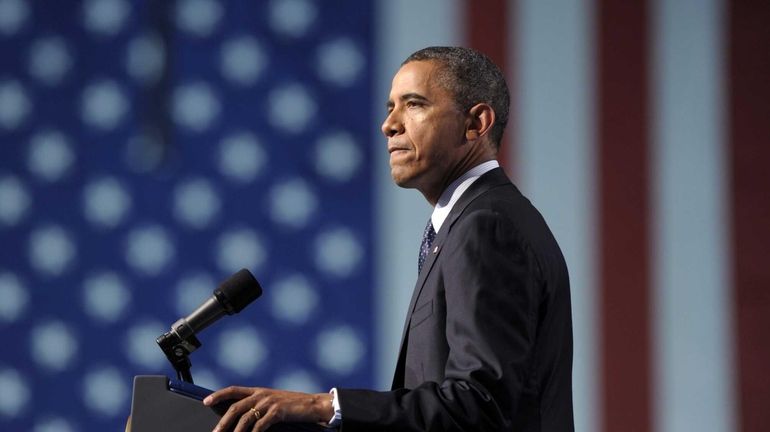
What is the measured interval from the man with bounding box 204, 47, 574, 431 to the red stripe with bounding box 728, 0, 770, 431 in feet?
5.46

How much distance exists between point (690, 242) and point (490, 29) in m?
0.89

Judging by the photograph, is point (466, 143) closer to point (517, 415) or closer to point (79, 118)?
point (517, 415)

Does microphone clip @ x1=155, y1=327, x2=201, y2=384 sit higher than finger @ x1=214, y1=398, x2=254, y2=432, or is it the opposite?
microphone clip @ x1=155, y1=327, x2=201, y2=384

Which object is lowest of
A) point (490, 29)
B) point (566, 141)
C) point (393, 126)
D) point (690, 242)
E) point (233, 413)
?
point (690, 242)

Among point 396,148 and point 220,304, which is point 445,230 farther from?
point 220,304

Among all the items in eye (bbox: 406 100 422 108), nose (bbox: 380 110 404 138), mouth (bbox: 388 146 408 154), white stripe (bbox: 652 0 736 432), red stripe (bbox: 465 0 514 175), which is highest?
red stripe (bbox: 465 0 514 175)

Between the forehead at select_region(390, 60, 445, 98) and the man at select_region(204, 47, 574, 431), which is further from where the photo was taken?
the forehead at select_region(390, 60, 445, 98)

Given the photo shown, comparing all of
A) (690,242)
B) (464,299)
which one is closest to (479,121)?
(464,299)

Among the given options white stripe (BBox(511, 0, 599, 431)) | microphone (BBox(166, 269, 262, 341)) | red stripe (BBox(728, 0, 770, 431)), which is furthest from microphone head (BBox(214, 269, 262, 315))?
red stripe (BBox(728, 0, 770, 431))

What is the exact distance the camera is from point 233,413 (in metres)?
1.23

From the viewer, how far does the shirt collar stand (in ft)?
5.15

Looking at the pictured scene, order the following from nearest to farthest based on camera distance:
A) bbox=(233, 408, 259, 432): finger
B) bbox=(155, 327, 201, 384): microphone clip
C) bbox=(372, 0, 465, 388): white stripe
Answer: bbox=(233, 408, 259, 432): finger, bbox=(155, 327, 201, 384): microphone clip, bbox=(372, 0, 465, 388): white stripe

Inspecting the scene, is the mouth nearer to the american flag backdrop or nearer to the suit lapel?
the suit lapel

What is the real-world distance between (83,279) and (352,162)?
0.88 meters
